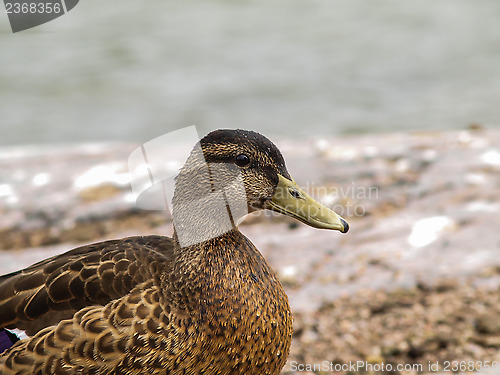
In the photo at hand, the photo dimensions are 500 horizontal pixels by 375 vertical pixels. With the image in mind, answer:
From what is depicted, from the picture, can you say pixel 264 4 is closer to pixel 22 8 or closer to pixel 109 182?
pixel 22 8

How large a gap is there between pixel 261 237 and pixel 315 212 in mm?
2042

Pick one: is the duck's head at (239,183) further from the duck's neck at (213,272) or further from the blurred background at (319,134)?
the blurred background at (319,134)

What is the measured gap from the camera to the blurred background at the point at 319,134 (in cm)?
410

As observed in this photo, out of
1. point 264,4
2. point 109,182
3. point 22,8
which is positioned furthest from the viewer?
point 264,4

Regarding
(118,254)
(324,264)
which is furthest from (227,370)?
(324,264)

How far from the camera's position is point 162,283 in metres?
2.79

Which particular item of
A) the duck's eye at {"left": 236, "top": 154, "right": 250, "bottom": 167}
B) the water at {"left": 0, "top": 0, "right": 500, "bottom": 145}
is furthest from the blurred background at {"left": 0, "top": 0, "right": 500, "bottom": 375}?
the duck's eye at {"left": 236, "top": 154, "right": 250, "bottom": 167}

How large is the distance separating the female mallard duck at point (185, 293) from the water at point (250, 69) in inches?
207

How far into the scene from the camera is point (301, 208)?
284 cm

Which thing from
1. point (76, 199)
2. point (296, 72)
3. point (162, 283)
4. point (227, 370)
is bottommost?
point (296, 72)

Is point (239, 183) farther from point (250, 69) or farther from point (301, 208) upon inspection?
point (250, 69)

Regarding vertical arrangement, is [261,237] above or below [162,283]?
below

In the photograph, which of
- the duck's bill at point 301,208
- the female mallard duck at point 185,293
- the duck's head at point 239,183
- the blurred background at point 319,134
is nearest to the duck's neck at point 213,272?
the female mallard duck at point 185,293

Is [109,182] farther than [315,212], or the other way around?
[109,182]
